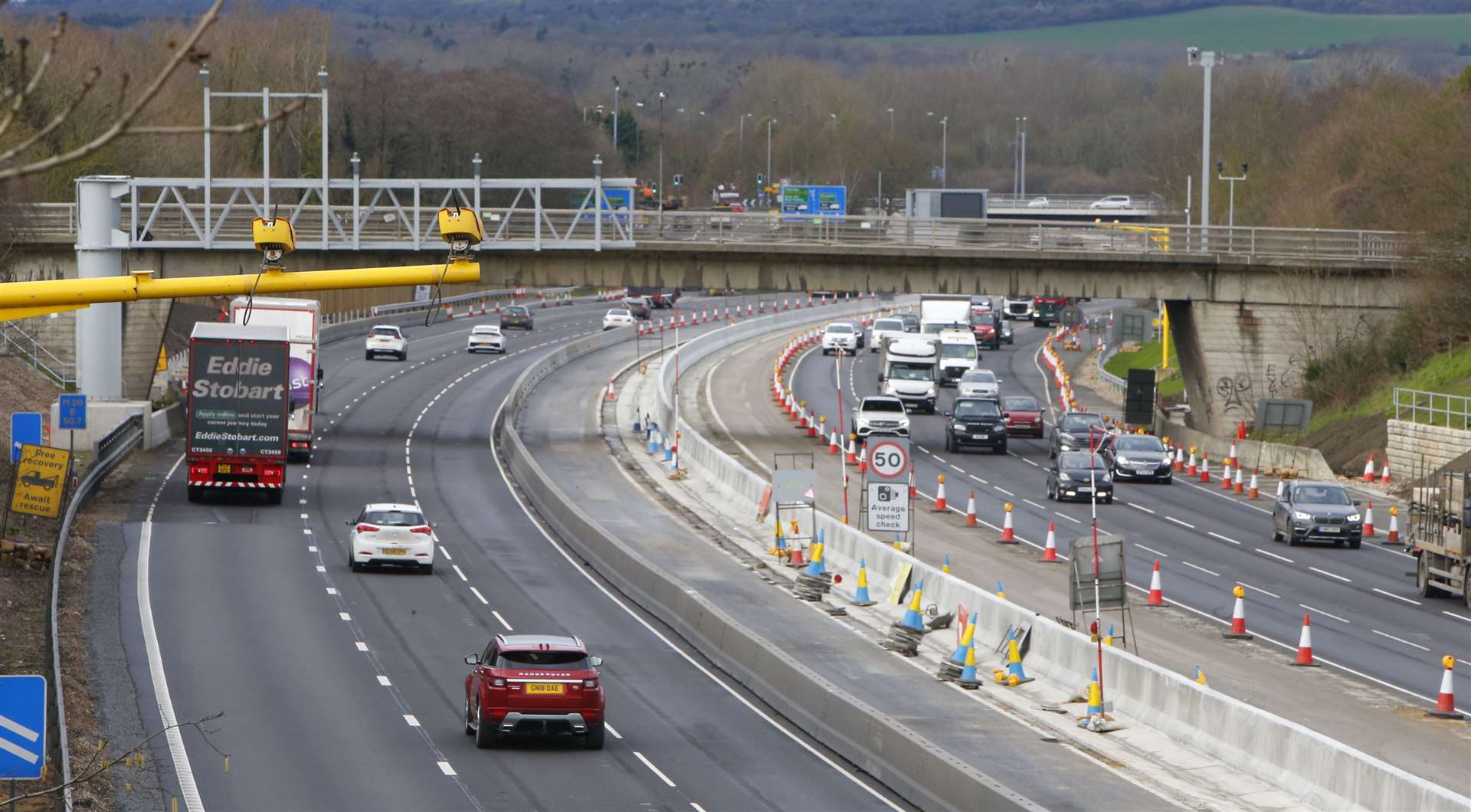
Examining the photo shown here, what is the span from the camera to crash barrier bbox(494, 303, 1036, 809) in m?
20.2

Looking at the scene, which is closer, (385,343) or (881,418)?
(881,418)

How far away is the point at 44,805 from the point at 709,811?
6529 millimetres

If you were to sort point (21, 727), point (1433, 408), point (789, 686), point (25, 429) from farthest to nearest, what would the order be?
point (1433, 408), point (25, 429), point (789, 686), point (21, 727)

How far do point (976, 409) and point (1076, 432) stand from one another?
13.5 ft

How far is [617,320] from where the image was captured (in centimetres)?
11050

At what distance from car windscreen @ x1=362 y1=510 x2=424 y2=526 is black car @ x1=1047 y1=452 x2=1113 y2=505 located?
17.8m

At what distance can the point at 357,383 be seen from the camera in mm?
79750

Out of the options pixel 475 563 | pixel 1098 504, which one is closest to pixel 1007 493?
pixel 1098 504

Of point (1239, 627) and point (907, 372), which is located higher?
point (907, 372)

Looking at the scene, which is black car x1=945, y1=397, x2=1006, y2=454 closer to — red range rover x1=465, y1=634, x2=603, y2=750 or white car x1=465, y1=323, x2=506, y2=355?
red range rover x1=465, y1=634, x2=603, y2=750

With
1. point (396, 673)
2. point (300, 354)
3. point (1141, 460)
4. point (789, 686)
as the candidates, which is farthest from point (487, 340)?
point (789, 686)

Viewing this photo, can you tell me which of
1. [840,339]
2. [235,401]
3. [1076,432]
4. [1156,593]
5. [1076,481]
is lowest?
[1156,593]

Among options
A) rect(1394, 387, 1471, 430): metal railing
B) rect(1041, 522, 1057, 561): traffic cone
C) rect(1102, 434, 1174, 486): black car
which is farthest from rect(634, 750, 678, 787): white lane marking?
rect(1394, 387, 1471, 430): metal railing

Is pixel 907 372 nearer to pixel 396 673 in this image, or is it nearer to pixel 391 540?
pixel 391 540
